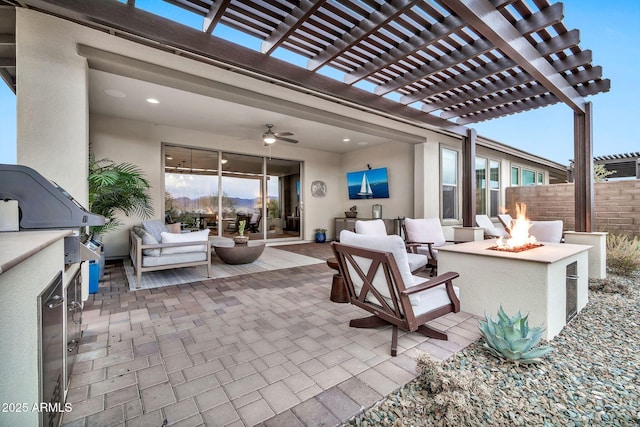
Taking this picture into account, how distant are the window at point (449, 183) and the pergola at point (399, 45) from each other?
9.29ft

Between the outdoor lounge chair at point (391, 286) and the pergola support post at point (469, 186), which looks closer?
the outdoor lounge chair at point (391, 286)

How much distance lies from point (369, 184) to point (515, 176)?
6.25 meters

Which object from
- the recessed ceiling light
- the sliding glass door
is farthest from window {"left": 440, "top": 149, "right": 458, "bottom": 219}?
the recessed ceiling light

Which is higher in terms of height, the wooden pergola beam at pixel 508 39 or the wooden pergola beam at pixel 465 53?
the wooden pergola beam at pixel 465 53

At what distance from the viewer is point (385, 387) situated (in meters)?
1.71

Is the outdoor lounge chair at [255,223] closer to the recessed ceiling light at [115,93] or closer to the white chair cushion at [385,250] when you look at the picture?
the recessed ceiling light at [115,93]

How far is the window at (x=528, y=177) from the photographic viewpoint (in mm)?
11094

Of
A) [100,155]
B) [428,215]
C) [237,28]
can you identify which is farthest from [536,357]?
[100,155]

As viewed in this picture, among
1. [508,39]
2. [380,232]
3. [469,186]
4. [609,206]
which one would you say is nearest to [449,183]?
[469,186]

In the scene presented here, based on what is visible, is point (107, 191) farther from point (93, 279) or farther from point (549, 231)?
point (549, 231)

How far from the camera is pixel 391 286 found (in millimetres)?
2012

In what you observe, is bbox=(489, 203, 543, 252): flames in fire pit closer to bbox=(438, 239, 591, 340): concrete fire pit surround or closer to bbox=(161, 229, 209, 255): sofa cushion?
bbox=(438, 239, 591, 340): concrete fire pit surround

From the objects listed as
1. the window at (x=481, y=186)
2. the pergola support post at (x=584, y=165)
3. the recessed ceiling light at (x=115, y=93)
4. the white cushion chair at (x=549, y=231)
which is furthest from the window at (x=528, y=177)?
the recessed ceiling light at (x=115, y=93)

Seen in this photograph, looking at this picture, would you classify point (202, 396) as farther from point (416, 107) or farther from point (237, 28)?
point (416, 107)
